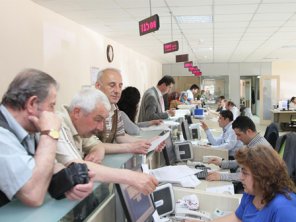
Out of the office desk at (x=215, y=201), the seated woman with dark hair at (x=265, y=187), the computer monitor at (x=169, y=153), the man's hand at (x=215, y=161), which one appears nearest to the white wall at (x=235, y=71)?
the man's hand at (x=215, y=161)

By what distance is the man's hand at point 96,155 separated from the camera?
65.2 inches

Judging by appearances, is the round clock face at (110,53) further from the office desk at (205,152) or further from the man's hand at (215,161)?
the man's hand at (215,161)

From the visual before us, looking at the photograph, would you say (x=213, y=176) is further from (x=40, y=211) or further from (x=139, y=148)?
(x=40, y=211)

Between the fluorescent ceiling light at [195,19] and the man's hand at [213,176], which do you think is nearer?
the man's hand at [213,176]

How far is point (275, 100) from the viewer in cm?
1457

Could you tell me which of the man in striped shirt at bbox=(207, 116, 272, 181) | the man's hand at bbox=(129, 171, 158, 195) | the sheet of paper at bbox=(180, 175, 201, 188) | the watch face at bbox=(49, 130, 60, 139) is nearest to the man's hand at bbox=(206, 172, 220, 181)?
the sheet of paper at bbox=(180, 175, 201, 188)

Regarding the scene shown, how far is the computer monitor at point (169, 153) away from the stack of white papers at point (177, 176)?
1.19 feet

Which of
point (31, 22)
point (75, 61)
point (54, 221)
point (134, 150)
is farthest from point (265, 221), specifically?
point (75, 61)

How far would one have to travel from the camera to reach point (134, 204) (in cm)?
156

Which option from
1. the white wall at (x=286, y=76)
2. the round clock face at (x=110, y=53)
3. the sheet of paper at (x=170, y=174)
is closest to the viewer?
the sheet of paper at (x=170, y=174)

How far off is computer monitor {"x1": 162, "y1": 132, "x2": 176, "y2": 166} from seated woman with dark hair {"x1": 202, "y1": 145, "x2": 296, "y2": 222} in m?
1.23

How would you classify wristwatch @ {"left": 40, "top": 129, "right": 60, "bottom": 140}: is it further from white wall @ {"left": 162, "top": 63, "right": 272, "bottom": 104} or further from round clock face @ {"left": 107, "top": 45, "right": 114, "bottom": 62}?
white wall @ {"left": 162, "top": 63, "right": 272, "bottom": 104}

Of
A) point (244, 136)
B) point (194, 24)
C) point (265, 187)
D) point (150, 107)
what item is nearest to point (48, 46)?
point (150, 107)

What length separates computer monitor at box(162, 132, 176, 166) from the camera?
318 centimetres
